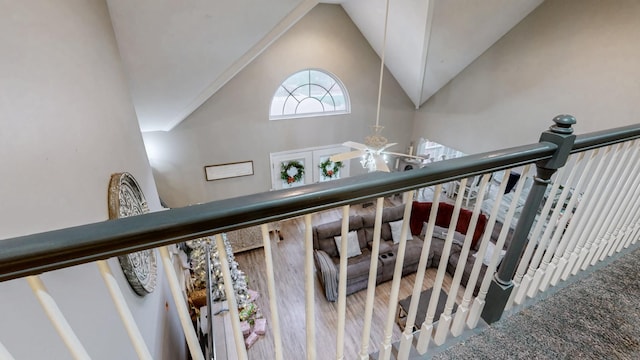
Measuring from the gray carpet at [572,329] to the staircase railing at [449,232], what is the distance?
66 millimetres

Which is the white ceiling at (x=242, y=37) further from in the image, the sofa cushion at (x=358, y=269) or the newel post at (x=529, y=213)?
the sofa cushion at (x=358, y=269)

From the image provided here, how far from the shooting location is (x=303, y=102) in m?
6.22

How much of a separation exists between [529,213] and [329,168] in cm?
592

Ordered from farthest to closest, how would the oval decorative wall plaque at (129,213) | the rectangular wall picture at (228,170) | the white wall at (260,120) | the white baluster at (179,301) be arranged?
the rectangular wall picture at (228,170) < the white wall at (260,120) < the oval decorative wall plaque at (129,213) < the white baluster at (179,301)

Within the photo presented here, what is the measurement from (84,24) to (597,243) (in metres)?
3.23

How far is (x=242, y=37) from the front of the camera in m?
2.90

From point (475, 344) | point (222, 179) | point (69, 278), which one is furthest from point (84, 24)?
point (222, 179)

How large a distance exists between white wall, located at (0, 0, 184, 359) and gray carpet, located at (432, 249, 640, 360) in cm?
140

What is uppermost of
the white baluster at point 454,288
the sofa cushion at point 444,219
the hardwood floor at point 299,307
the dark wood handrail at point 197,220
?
the dark wood handrail at point 197,220

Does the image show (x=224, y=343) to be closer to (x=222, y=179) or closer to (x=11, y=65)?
(x=11, y=65)

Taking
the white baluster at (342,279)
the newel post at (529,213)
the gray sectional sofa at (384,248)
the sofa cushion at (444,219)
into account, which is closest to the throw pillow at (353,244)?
the gray sectional sofa at (384,248)

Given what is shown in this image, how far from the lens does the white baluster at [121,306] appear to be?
52 centimetres

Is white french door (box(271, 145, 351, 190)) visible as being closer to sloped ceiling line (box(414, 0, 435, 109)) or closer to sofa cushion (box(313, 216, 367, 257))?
sofa cushion (box(313, 216, 367, 257))

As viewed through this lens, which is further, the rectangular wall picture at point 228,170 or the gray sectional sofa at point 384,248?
the rectangular wall picture at point 228,170
